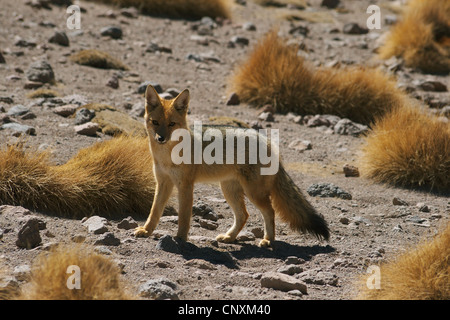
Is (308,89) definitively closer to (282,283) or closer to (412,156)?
(412,156)

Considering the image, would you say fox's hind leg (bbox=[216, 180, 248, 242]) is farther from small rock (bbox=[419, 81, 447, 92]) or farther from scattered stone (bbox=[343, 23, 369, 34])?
scattered stone (bbox=[343, 23, 369, 34])

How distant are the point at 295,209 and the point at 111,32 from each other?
8.21 metres

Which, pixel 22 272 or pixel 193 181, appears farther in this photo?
pixel 193 181

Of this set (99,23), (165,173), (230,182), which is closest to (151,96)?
(165,173)

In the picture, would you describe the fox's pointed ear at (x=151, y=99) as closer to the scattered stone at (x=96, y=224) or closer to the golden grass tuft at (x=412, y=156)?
the scattered stone at (x=96, y=224)

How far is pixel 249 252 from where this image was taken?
5.33 meters

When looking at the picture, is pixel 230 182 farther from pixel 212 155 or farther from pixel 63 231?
pixel 63 231

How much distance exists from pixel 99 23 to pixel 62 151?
6997 millimetres

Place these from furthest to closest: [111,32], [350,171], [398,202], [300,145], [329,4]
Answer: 1. [329,4]
2. [111,32]
3. [300,145]
4. [350,171]
5. [398,202]

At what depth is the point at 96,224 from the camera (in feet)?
17.3

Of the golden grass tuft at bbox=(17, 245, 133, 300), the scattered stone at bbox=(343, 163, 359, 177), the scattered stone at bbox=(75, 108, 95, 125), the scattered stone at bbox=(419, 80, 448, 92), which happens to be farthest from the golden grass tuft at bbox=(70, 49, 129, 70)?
the golden grass tuft at bbox=(17, 245, 133, 300)

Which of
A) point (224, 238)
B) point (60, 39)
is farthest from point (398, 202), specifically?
point (60, 39)

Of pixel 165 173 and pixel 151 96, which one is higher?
pixel 151 96

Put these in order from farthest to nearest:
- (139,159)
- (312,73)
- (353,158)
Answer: (312,73) < (353,158) < (139,159)
